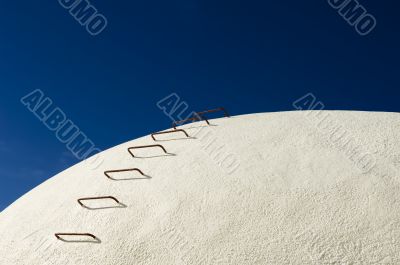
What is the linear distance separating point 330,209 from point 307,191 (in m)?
0.35

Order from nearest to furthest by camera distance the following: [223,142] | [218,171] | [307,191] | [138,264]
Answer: [138,264], [307,191], [218,171], [223,142]

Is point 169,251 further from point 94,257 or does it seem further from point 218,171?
point 218,171

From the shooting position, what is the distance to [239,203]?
14.1 feet

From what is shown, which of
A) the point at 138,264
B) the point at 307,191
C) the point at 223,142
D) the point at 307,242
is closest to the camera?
the point at 307,242

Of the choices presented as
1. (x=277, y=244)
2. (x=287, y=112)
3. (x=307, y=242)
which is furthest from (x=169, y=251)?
(x=287, y=112)

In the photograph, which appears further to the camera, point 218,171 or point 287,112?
point 287,112

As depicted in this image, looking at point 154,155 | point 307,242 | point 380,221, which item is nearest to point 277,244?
point 307,242

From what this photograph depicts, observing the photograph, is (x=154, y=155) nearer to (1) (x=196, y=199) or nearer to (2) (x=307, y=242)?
(1) (x=196, y=199)

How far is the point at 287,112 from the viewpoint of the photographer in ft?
22.0

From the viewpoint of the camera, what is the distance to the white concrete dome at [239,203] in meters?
3.72

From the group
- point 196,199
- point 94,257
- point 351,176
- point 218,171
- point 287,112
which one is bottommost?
point 94,257

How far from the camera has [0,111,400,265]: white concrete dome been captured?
→ 3721mm

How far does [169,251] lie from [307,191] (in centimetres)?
142

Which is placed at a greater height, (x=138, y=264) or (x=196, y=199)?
(x=196, y=199)
